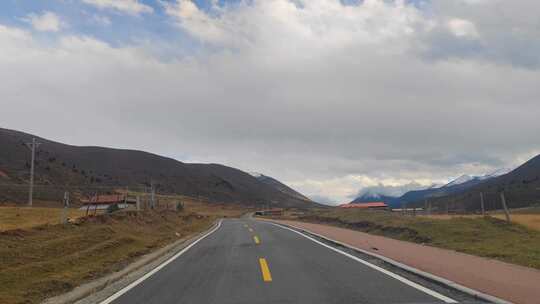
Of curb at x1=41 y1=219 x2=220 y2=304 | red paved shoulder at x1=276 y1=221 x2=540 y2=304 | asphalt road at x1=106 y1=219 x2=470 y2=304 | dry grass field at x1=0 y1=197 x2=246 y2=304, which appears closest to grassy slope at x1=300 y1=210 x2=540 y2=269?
red paved shoulder at x1=276 y1=221 x2=540 y2=304

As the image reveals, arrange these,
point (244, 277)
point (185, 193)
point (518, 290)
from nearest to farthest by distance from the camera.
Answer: point (518, 290) < point (244, 277) < point (185, 193)

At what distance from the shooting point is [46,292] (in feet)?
33.9

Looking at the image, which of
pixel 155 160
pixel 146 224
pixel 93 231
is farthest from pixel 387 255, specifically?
pixel 155 160

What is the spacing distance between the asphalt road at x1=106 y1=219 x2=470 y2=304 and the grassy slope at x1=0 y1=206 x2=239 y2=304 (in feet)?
5.97

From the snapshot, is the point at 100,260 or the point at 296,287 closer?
the point at 296,287

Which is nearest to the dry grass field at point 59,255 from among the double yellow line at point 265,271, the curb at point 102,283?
the curb at point 102,283

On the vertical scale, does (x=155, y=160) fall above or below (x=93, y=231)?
above

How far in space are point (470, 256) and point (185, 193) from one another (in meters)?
152

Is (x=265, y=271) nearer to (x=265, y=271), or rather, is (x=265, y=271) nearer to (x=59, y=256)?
(x=265, y=271)

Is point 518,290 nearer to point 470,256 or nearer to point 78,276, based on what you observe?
point 470,256

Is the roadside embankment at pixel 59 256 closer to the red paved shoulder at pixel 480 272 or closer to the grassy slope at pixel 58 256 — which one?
the grassy slope at pixel 58 256

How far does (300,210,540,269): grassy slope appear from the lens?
48.6 feet

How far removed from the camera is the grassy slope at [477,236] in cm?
1482

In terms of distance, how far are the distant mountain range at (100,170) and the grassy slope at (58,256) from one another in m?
65.4
